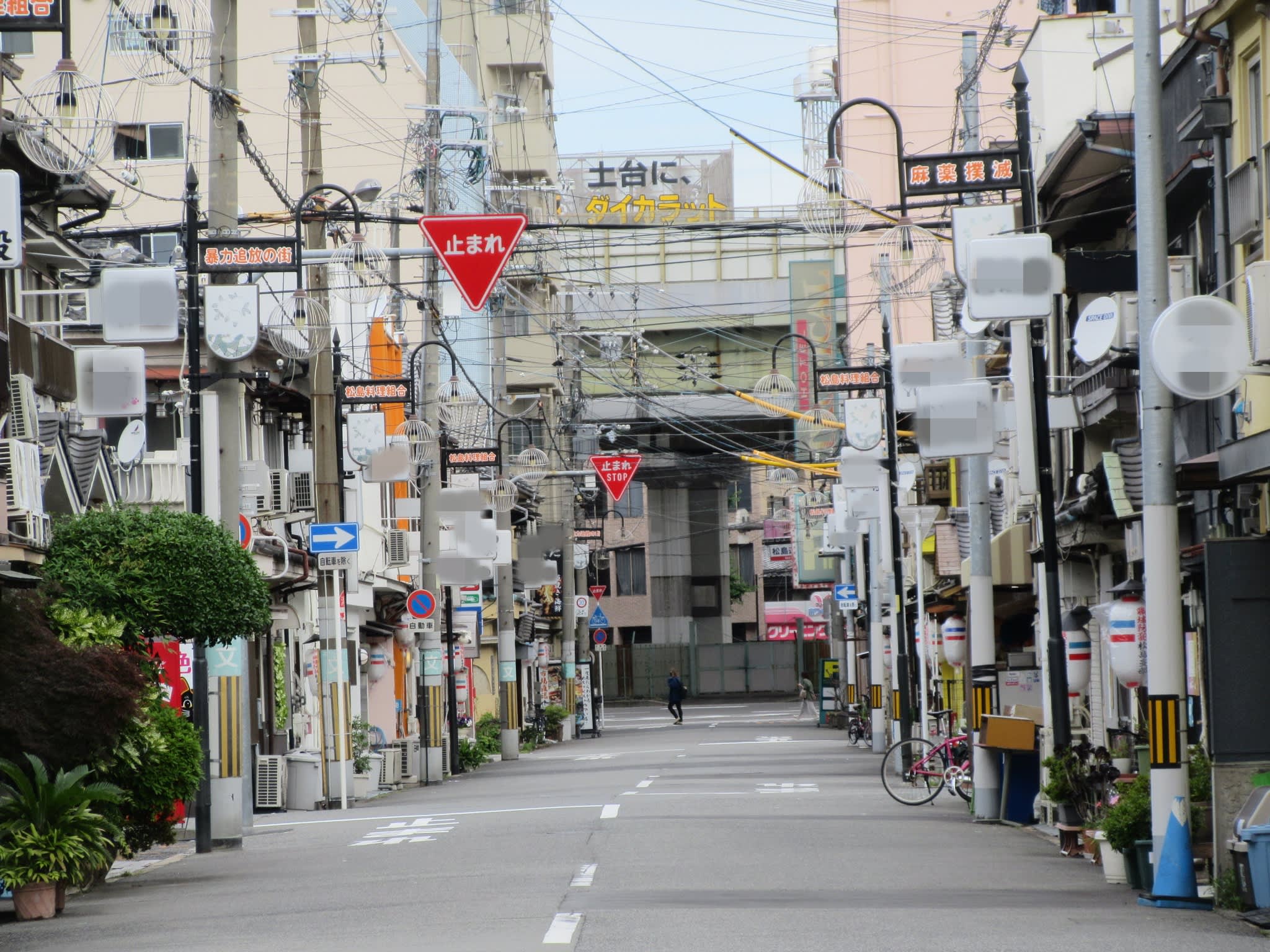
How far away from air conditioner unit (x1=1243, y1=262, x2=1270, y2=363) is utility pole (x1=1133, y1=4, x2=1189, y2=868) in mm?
864

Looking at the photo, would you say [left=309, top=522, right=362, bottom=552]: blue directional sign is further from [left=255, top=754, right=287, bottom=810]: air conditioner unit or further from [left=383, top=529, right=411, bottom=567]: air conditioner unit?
[left=383, top=529, right=411, bottom=567]: air conditioner unit

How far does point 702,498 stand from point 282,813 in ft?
215

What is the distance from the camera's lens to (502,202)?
4638 centimetres

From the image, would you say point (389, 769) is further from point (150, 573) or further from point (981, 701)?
point (150, 573)

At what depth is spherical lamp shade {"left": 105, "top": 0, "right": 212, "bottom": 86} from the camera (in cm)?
1864

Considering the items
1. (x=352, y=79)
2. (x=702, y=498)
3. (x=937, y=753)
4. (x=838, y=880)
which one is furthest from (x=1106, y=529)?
(x=702, y=498)

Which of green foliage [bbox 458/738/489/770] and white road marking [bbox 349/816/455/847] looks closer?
white road marking [bbox 349/816/455/847]

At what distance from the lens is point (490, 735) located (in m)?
52.3

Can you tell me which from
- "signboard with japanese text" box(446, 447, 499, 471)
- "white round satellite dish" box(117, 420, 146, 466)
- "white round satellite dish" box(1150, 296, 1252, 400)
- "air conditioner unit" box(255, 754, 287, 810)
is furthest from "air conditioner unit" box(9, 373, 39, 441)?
"signboard with japanese text" box(446, 447, 499, 471)

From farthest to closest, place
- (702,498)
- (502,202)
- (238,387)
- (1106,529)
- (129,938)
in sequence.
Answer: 1. (702,498)
2. (502,202)
3. (1106,529)
4. (238,387)
5. (129,938)

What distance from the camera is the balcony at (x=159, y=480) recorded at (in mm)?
32250

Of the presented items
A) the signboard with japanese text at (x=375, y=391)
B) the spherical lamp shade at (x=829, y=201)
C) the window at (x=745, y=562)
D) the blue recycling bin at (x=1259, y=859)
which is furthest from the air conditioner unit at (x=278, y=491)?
the window at (x=745, y=562)

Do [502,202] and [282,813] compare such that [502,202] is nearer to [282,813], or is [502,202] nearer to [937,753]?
[282,813]

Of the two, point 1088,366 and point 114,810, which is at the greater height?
point 1088,366
